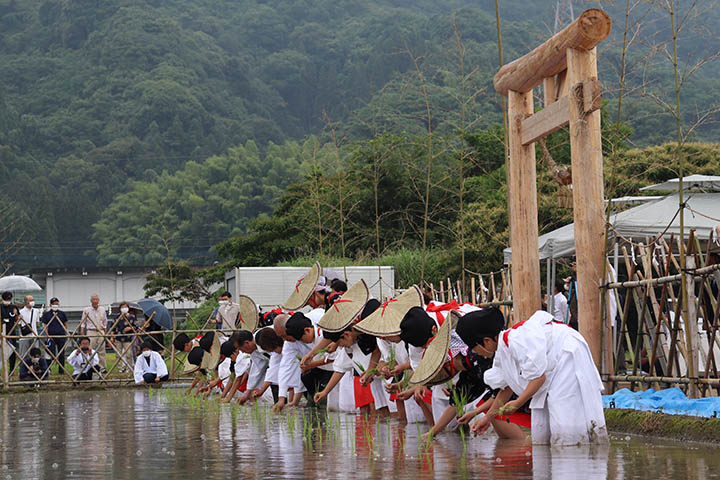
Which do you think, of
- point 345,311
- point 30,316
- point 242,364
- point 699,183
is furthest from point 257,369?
point 30,316

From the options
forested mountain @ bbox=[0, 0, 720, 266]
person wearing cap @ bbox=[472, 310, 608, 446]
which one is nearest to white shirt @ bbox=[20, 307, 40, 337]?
person wearing cap @ bbox=[472, 310, 608, 446]

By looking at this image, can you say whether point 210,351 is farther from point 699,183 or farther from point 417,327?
point 417,327

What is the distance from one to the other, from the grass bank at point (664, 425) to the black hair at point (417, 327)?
1767 mm

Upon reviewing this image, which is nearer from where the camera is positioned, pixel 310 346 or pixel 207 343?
pixel 310 346

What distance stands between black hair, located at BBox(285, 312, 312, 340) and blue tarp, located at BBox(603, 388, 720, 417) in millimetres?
3771

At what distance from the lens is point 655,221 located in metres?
14.8

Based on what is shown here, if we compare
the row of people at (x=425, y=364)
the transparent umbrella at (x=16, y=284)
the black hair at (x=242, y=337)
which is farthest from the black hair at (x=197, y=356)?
the transparent umbrella at (x=16, y=284)

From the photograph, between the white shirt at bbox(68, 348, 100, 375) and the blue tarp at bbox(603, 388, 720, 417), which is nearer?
the blue tarp at bbox(603, 388, 720, 417)

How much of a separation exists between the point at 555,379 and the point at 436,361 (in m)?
1.19

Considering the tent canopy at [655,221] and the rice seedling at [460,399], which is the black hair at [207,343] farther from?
the rice seedling at [460,399]

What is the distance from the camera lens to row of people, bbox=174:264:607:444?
764 cm

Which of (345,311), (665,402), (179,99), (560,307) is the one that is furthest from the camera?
(179,99)

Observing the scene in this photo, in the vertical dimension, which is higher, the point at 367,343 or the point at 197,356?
the point at 367,343

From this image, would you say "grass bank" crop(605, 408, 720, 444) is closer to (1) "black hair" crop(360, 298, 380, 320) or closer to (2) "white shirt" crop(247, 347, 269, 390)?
(1) "black hair" crop(360, 298, 380, 320)
